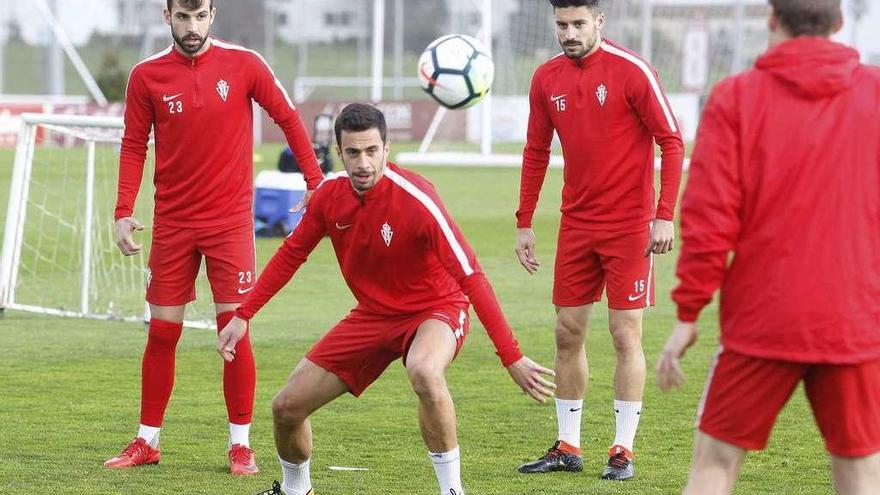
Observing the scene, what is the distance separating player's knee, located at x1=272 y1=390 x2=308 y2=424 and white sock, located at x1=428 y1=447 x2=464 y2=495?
1.79ft

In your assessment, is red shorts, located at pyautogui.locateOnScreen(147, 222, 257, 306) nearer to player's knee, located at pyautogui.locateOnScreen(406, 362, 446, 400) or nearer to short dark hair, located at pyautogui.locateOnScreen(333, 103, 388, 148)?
short dark hair, located at pyautogui.locateOnScreen(333, 103, 388, 148)

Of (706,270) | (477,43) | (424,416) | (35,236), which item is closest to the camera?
(706,270)

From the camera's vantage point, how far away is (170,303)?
716 centimetres

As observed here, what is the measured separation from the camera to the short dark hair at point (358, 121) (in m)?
5.77

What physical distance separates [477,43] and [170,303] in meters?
7.91

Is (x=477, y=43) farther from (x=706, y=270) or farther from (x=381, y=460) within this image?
(x=706, y=270)

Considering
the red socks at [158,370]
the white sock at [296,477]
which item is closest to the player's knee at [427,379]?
the white sock at [296,477]

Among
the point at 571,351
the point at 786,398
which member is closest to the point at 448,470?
the point at 571,351

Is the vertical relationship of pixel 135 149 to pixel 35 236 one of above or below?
above

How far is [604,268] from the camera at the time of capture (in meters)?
7.05

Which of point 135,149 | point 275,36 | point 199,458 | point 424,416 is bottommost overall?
point 275,36

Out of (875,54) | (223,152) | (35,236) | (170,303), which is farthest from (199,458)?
(875,54)

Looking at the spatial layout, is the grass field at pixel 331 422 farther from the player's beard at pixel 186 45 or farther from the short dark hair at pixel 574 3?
the short dark hair at pixel 574 3

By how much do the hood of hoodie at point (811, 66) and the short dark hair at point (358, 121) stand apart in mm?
1933
